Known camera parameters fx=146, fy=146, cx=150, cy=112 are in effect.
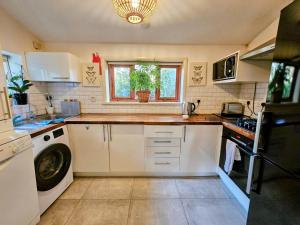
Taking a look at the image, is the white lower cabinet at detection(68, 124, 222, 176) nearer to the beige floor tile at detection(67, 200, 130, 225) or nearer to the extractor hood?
the beige floor tile at detection(67, 200, 130, 225)

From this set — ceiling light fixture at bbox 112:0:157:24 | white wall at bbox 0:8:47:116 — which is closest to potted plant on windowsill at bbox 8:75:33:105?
white wall at bbox 0:8:47:116

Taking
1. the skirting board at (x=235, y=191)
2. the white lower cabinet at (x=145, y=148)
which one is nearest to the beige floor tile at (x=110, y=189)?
the white lower cabinet at (x=145, y=148)

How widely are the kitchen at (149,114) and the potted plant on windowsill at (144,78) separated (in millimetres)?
18

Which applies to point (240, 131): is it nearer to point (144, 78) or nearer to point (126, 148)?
point (126, 148)

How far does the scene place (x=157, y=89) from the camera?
2.63 metres

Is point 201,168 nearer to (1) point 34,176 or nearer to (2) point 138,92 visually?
(2) point 138,92

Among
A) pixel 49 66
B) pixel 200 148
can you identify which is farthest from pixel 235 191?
pixel 49 66

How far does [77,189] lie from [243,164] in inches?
80.5

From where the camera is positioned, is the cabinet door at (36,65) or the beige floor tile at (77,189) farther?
the cabinet door at (36,65)

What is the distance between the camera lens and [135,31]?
215 cm

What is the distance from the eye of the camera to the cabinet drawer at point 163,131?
201 centimetres

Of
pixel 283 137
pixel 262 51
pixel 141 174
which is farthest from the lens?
pixel 141 174

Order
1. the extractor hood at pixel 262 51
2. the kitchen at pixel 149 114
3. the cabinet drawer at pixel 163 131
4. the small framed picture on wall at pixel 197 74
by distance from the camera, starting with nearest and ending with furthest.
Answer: the kitchen at pixel 149 114 < the extractor hood at pixel 262 51 < the cabinet drawer at pixel 163 131 < the small framed picture on wall at pixel 197 74

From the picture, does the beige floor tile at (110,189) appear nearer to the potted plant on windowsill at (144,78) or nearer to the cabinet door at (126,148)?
the cabinet door at (126,148)
